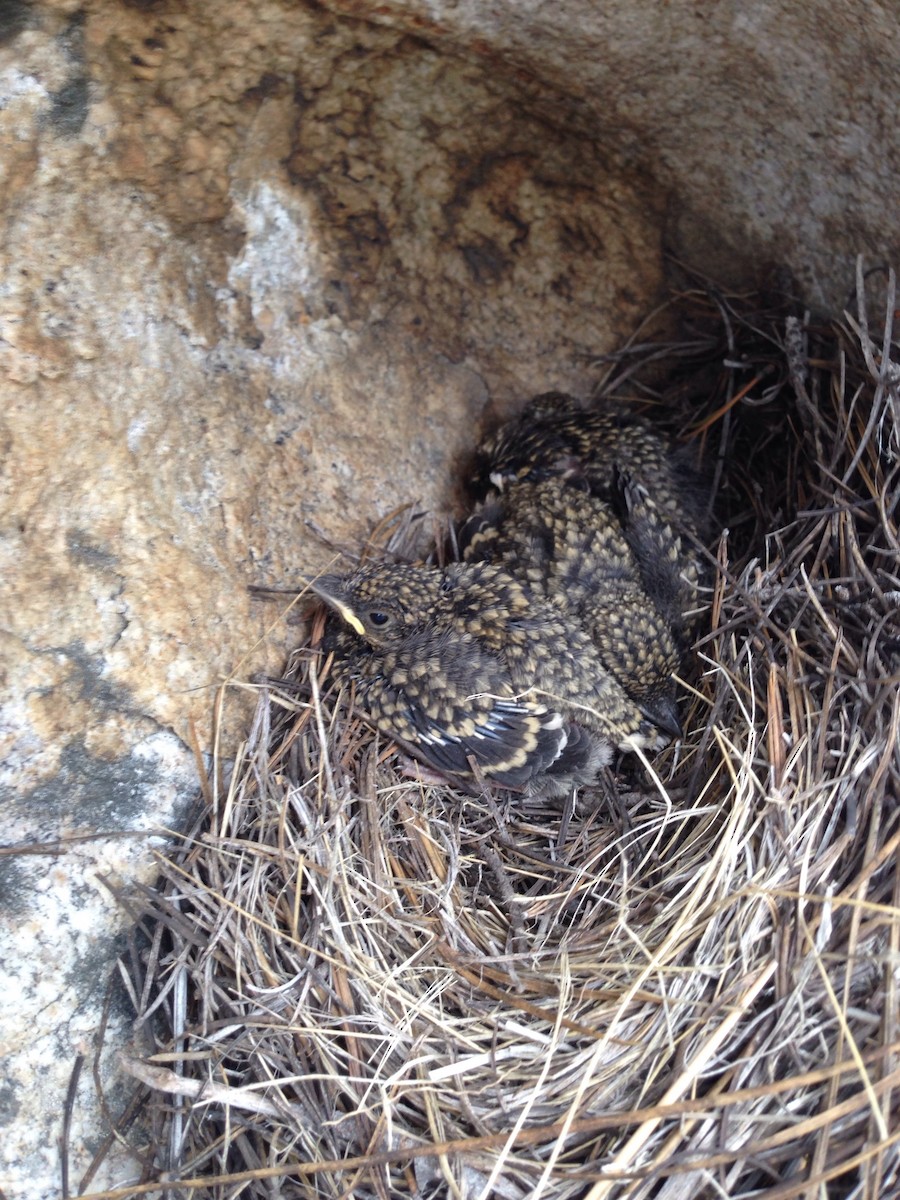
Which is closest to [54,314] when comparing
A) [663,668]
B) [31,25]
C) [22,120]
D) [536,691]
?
[22,120]

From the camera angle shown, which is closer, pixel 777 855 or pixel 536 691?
pixel 777 855

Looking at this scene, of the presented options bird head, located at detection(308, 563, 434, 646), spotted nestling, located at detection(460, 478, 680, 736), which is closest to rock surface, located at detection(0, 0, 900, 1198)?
bird head, located at detection(308, 563, 434, 646)

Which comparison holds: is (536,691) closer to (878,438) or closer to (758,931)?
(758,931)

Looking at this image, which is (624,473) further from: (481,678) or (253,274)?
(253,274)

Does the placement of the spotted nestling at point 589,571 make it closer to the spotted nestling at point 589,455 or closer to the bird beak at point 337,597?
the spotted nestling at point 589,455

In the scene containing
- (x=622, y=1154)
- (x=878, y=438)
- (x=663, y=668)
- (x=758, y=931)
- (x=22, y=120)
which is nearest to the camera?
(x=622, y=1154)
